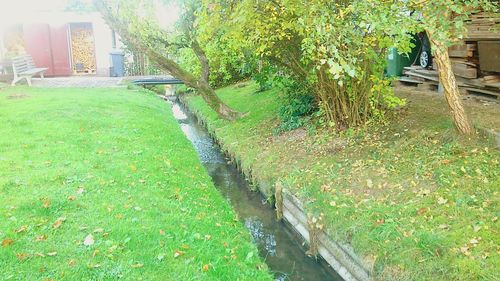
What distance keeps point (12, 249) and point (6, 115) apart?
26.8 feet

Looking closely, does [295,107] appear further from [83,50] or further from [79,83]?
[83,50]

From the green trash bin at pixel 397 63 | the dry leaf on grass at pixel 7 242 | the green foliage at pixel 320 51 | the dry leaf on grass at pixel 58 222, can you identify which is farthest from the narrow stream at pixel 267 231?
the green trash bin at pixel 397 63

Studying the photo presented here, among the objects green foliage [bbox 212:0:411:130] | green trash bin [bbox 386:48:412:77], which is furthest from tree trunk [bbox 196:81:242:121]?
green trash bin [bbox 386:48:412:77]

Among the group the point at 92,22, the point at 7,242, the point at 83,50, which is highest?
the point at 92,22

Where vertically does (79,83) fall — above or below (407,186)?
above

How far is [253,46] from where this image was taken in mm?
10070

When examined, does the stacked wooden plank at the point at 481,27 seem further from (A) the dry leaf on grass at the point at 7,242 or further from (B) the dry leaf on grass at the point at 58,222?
(A) the dry leaf on grass at the point at 7,242

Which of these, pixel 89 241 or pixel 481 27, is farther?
pixel 481 27

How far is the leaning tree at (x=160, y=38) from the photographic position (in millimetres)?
12248

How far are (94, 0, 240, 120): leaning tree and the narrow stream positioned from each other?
2.40 metres

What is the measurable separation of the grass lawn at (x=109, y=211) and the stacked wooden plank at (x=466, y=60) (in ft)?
18.8

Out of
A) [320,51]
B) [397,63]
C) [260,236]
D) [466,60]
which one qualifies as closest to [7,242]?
[260,236]

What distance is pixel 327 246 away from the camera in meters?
6.19

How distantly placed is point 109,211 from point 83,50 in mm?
22847
